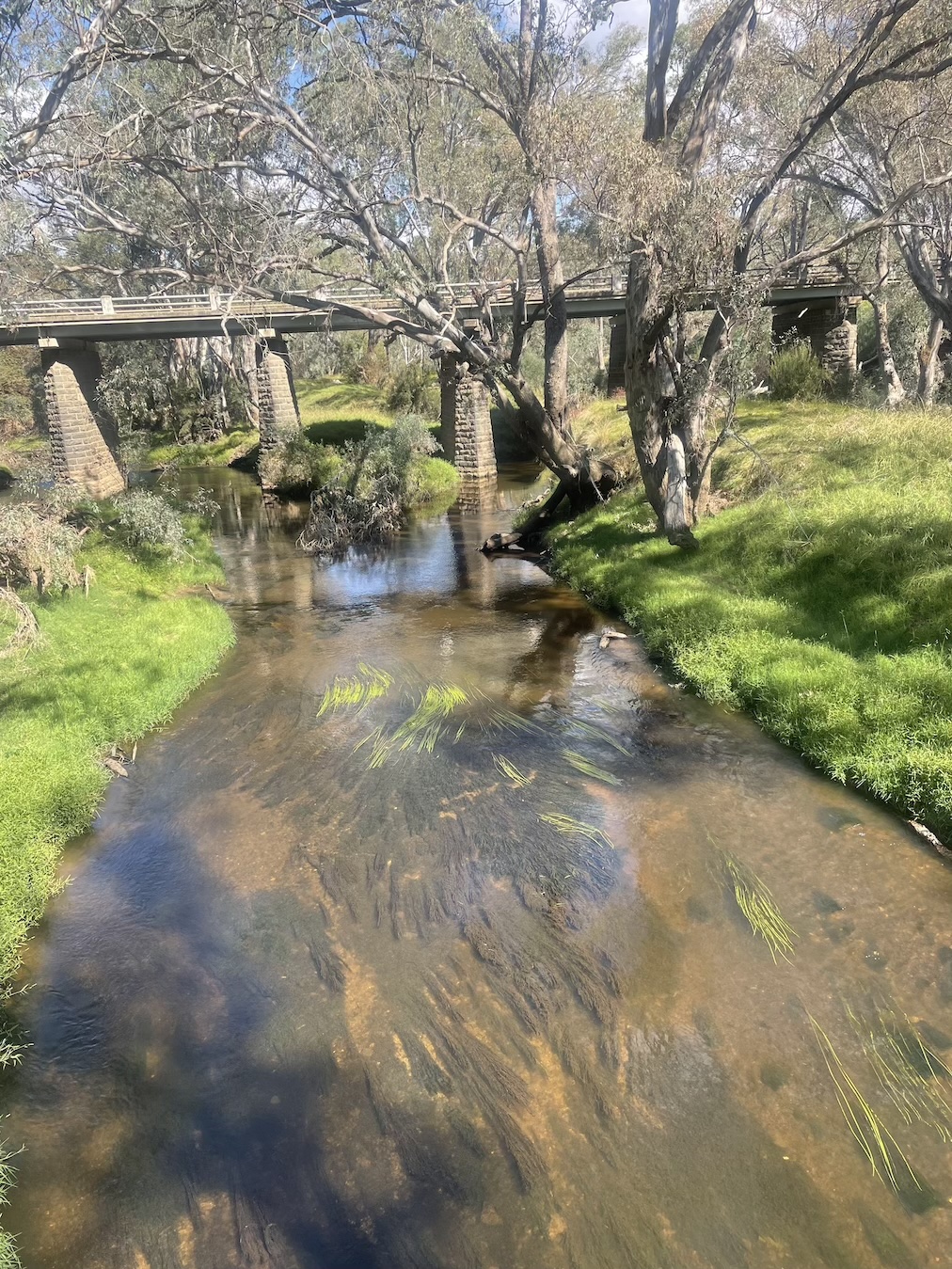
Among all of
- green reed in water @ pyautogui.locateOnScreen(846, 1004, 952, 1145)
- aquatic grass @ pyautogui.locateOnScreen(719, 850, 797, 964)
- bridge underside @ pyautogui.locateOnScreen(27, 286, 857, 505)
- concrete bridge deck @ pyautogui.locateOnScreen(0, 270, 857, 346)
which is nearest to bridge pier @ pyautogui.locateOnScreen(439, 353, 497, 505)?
bridge underside @ pyautogui.locateOnScreen(27, 286, 857, 505)

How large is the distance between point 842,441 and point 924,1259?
14.8m

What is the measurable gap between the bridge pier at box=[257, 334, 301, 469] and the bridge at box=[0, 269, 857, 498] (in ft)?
0.13

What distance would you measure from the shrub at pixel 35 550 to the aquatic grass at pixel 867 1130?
1271 cm

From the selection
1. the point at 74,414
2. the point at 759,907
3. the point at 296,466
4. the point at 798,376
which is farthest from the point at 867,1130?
the point at 74,414

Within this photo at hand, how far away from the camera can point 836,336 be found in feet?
82.7

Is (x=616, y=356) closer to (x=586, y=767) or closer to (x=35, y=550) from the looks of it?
(x=35, y=550)

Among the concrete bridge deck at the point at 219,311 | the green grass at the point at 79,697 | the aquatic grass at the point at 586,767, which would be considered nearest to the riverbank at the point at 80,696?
the green grass at the point at 79,697

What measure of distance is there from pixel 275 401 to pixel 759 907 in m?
28.5

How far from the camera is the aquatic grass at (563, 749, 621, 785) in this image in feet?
27.2

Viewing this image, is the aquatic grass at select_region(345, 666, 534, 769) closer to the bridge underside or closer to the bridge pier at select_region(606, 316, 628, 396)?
the bridge underside

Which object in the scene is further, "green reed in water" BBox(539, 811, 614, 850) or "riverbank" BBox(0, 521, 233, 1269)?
"green reed in water" BBox(539, 811, 614, 850)

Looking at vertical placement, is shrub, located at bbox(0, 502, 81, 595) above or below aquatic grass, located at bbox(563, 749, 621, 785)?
above

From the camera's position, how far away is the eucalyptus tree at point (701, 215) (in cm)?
1164

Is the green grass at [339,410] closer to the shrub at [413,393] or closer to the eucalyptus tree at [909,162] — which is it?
the shrub at [413,393]
